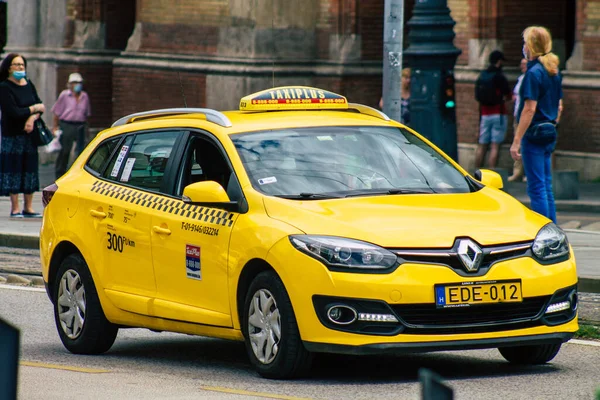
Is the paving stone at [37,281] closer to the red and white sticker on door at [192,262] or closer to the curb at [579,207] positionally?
the red and white sticker on door at [192,262]

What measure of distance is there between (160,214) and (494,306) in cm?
208

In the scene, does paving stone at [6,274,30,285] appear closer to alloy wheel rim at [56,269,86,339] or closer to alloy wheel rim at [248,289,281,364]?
alloy wheel rim at [56,269,86,339]

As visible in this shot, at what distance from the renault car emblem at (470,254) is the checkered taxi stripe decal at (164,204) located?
1289mm

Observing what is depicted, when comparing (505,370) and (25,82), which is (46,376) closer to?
(505,370)

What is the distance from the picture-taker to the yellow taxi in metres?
7.74

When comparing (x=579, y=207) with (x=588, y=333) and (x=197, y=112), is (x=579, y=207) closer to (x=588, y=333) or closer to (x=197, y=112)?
(x=588, y=333)

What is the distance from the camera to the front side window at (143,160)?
9222 mm

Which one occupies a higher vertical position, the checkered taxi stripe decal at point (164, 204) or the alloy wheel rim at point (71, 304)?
the checkered taxi stripe decal at point (164, 204)

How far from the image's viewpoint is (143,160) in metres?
9.46

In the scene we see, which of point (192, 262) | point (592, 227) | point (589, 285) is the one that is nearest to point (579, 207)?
point (592, 227)

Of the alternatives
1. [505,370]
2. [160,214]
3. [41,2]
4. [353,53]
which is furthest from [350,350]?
[41,2]

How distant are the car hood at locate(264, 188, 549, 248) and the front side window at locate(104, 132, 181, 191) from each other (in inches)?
46.7

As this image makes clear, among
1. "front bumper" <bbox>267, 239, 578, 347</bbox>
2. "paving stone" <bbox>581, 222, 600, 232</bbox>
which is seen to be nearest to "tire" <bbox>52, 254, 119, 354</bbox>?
"front bumper" <bbox>267, 239, 578, 347</bbox>

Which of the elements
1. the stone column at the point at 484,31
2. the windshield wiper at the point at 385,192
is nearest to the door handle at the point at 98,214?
the windshield wiper at the point at 385,192
